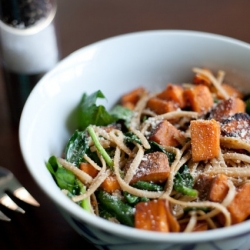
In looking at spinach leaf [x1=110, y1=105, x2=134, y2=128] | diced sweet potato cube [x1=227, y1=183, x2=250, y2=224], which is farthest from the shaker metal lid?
diced sweet potato cube [x1=227, y1=183, x2=250, y2=224]

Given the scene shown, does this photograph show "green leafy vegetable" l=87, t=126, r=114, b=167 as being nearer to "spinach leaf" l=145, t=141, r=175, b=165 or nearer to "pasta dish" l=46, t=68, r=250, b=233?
"pasta dish" l=46, t=68, r=250, b=233

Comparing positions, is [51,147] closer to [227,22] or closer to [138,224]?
[138,224]

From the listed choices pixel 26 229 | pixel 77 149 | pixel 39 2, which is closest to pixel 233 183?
pixel 77 149

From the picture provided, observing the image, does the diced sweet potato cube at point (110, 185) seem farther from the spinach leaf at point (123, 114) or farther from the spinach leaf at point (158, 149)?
the spinach leaf at point (123, 114)

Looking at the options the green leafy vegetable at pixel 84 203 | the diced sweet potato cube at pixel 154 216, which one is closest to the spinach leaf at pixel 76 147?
the green leafy vegetable at pixel 84 203

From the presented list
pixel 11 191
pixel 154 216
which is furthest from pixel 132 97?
pixel 154 216

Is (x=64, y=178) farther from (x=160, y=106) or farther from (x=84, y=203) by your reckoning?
(x=160, y=106)
